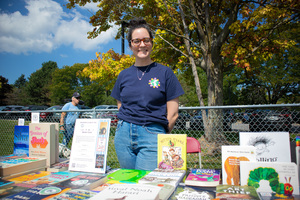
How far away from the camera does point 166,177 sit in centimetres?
126

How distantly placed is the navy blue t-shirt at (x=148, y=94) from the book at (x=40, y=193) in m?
0.72

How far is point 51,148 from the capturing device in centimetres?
179

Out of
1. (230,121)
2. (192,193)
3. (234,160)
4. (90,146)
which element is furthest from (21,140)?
(230,121)

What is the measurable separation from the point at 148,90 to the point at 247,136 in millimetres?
782

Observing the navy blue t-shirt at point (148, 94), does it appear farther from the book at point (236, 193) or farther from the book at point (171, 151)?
the book at point (236, 193)

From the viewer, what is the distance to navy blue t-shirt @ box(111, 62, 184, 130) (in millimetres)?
1637

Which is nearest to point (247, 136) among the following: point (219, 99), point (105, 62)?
point (219, 99)

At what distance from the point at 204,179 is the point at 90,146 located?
2.84 feet

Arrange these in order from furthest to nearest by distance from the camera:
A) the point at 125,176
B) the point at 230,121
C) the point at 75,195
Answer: the point at 230,121
the point at 125,176
the point at 75,195

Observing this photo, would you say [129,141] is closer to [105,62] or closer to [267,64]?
[105,62]

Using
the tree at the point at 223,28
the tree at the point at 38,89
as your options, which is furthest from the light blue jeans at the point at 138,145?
the tree at the point at 38,89

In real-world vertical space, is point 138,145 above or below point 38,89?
below

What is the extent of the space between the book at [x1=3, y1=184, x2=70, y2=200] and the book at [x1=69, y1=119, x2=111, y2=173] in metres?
0.38

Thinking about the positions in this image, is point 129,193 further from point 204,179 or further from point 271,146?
point 271,146
